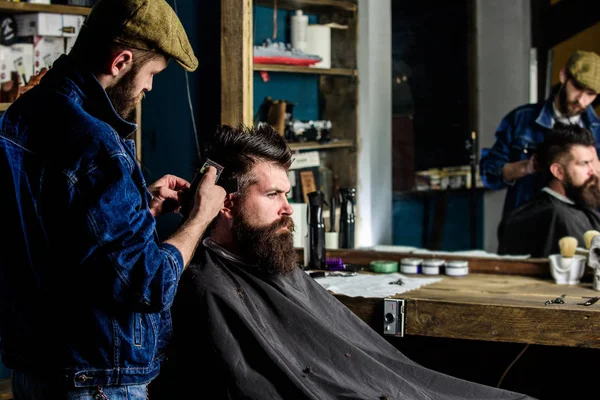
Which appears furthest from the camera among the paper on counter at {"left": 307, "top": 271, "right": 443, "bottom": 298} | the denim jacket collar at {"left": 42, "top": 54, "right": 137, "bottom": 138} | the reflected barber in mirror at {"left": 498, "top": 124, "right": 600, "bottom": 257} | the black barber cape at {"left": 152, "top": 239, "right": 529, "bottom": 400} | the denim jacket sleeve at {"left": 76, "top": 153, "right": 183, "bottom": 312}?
the reflected barber in mirror at {"left": 498, "top": 124, "right": 600, "bottom": 257}

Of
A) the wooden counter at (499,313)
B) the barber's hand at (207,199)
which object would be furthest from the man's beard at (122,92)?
the wooden counter at (499,313)

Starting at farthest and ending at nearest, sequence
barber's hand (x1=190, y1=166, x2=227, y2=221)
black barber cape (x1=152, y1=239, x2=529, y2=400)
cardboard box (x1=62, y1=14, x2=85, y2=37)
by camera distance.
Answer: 1. cardboard box (x1=62, y1=14, x2=85, y2=37)
2. black barber cape (x1=152, y1=239, x2=529, y2=400)
3. barber's hand (x1=190, y1=166, x2=227, y2=221)

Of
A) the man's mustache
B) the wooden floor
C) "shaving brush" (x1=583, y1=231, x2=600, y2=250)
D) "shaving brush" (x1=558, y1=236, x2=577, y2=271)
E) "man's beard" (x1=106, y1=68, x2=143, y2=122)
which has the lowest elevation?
the wooden floor

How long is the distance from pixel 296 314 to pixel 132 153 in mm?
841

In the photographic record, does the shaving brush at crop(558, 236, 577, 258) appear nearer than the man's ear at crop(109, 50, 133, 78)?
No

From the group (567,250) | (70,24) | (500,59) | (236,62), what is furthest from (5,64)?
(567,250)

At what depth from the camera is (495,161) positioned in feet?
10.00

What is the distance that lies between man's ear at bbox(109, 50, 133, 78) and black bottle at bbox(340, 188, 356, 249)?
1.66 meters

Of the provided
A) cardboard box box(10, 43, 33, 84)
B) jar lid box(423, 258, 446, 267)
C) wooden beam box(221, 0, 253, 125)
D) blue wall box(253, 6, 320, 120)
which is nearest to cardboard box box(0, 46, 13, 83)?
cardboard box box(10, 43, 33, 84)

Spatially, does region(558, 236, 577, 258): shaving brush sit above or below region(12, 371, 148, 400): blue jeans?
above

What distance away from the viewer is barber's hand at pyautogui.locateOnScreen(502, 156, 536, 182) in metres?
3.04

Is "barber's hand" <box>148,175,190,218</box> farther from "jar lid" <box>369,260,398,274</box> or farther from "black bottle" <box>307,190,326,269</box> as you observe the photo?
"jar lid" <box>369,260,398,274</box>

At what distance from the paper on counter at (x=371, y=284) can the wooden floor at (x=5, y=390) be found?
1.32 metres

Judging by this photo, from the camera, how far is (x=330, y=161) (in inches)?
132
